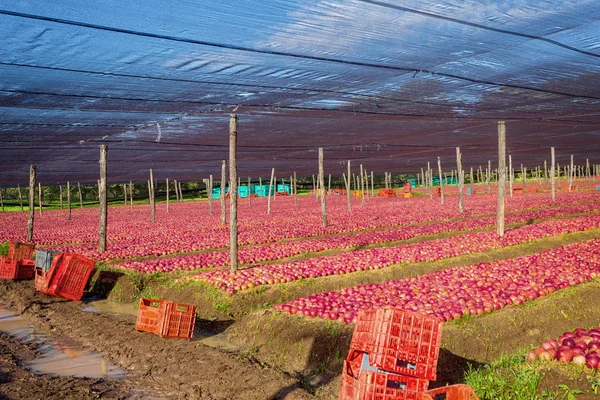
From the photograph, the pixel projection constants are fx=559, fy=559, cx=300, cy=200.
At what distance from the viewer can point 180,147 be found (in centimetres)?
1809

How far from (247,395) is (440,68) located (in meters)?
5.10

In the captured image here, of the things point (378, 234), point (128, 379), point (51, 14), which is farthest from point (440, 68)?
point (378, 234)

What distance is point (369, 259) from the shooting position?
1298 centimetres

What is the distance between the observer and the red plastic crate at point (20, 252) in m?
15.0

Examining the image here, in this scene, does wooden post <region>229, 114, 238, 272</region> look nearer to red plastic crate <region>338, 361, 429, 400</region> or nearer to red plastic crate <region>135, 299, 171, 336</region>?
red plastic crate <region>135, 299, 171, 336</region>

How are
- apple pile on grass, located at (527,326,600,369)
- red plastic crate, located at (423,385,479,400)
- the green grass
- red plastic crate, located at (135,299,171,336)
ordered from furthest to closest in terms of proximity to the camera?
1. red plastic crate, located at (135,299,171,336)
2. apple pile on grass, located at (527,326,600,369)
3. the green grass
4. red plastic crate, located at (423,385,479,400)

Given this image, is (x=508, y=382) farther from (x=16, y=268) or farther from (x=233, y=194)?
(x=16, y=268)

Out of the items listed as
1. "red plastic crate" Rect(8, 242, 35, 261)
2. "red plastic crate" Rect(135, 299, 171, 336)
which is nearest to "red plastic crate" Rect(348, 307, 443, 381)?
"red plastic crate" Rect(135, 299, 171, 336)

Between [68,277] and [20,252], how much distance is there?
4.90 metres

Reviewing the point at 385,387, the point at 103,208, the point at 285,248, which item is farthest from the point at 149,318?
the point at 103,208

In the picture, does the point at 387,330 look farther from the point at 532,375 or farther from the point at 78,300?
the point at 78,300

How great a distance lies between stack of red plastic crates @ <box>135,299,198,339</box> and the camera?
8297 millimetres

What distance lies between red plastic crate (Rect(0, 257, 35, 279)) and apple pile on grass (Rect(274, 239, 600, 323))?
8134 millimetres

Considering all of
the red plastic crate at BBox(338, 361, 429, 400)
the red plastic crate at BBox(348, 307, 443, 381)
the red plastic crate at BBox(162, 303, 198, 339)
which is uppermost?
the red plastic crate at BBox(348, 307, 443, 381)
